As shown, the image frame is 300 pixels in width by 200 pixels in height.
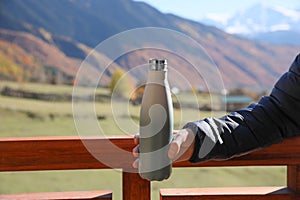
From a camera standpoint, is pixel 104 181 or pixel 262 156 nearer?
pixel 262 156

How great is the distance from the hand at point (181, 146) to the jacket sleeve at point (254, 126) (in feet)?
0.04

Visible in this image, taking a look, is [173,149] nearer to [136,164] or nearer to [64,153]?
[136,164]

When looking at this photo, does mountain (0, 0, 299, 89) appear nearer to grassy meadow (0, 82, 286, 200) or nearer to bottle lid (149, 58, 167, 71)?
grassy meadow (0, 82, 286, 200)

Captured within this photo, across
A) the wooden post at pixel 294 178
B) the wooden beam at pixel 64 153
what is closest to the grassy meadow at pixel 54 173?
the wooden post at pixel 294 178

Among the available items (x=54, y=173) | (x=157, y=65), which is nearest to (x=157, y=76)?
(x=157, y=65)

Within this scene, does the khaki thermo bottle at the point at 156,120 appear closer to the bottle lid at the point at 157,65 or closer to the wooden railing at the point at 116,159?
the bottle lid at the point at 157,65

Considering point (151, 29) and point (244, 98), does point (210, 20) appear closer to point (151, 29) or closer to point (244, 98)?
point (244, 98)

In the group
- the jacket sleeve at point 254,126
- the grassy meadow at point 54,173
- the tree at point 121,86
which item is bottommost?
the jacket sleeve at point 254,126

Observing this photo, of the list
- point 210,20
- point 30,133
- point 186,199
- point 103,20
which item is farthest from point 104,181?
point 186,199

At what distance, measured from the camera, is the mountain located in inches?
187

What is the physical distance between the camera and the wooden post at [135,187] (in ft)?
3.44

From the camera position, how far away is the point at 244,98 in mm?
3232

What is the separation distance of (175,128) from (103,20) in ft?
15.8

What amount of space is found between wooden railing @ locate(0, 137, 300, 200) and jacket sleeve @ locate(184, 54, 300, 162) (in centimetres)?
3
